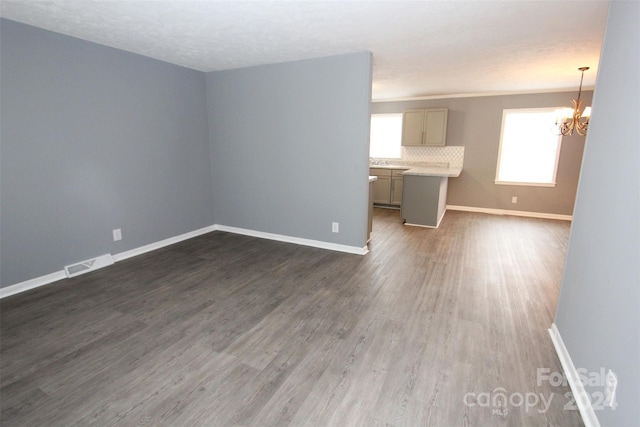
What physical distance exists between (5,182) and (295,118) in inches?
119

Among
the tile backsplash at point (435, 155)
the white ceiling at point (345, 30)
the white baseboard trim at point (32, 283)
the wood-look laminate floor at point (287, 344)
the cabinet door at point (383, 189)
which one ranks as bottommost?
the wood-look laminate floor at point (287, 344)

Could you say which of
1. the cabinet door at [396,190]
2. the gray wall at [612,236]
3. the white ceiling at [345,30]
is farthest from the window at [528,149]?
the gray wall at [612,236]

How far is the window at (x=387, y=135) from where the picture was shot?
7.14m

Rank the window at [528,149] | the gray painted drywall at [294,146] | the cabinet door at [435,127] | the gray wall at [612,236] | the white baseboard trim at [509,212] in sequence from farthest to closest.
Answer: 1. the cabinet door at [435,127]
2. the white baseboard trim at [509,212]
3. the window at [528,149]
4. the gray painted drywall at [294,146]
5. the gray wall at [612,236]

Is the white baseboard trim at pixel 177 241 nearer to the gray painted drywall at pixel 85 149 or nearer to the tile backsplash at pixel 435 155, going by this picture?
the gray painted drywall at pixel 85 149

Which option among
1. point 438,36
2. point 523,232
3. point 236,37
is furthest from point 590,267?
point 523,232

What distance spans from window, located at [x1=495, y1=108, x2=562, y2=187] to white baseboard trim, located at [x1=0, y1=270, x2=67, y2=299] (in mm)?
7226

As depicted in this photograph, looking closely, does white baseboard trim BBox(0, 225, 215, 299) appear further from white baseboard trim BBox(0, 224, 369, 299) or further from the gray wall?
the gray wall

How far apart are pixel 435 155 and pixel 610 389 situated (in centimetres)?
596

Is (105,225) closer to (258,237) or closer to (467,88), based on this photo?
(258,237)

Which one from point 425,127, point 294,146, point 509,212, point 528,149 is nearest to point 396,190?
point 425,127

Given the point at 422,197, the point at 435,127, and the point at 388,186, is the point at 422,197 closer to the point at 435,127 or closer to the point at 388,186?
the point at 388,186

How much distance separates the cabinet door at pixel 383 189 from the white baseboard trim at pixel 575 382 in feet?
15.3

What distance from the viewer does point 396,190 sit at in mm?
6660
